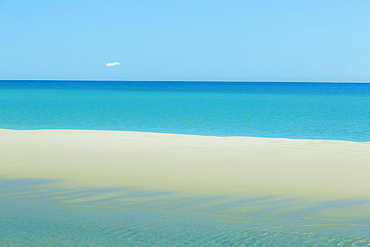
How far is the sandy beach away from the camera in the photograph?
670 cm

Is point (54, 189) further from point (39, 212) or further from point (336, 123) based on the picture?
point (336, 123)

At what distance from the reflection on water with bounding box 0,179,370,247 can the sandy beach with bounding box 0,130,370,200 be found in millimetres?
563

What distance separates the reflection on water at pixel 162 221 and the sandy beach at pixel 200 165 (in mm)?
563

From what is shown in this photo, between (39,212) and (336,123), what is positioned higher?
(39,212)

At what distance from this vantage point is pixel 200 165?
8.36m

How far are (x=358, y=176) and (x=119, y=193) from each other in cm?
376

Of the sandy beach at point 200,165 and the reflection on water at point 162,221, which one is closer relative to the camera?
the reflection on water at point 162,221

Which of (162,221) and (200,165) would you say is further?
(200,165)

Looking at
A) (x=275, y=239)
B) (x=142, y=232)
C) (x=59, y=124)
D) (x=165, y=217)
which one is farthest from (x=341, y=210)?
(x=59, y=124)

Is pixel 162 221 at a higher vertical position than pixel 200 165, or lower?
higher

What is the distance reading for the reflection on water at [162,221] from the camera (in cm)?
445

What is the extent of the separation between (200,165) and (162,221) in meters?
3.40

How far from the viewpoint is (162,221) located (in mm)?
5012

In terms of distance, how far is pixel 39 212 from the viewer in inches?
208
